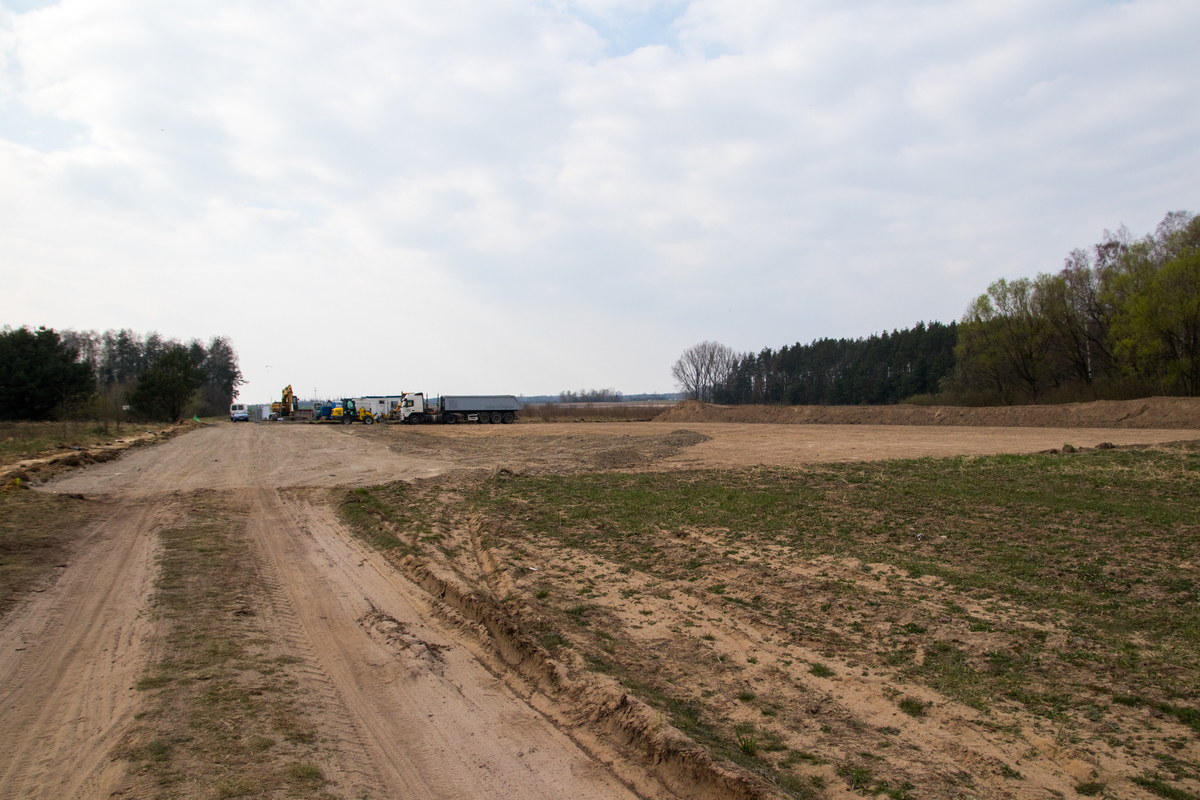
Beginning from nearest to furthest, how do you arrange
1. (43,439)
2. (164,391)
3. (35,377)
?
(43,439) < (35,377) < (164,391)

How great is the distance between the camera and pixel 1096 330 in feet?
155

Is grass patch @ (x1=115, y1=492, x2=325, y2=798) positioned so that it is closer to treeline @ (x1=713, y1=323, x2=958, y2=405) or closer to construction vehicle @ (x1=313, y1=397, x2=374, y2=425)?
construction vehicle @ (x1=313, y1=397, x2=374, y2=425)

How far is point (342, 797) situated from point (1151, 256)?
185 feet

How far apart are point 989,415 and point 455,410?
39.0 meters

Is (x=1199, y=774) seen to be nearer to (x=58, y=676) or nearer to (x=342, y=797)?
(x=342, y=797)

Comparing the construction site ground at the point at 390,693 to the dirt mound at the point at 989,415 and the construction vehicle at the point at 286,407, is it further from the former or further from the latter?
the construction vehicle at the point at 286,407

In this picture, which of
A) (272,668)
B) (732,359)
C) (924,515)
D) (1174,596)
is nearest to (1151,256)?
(924,515)

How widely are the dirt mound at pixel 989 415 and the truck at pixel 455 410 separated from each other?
52.8ft

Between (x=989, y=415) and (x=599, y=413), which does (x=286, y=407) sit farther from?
(x=989, y=415)

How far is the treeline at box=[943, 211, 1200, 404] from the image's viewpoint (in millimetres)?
38375

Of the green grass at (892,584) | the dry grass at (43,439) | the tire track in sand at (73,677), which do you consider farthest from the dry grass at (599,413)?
the tire track in sand at (73,677)

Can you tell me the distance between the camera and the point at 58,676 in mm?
4730

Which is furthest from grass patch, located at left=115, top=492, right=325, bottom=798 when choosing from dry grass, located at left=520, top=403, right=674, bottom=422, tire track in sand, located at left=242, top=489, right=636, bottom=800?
dry grass, located at left=520, top=403, right=674, bottom=422

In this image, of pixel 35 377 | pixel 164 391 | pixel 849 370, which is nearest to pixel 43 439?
pixel 35 377
